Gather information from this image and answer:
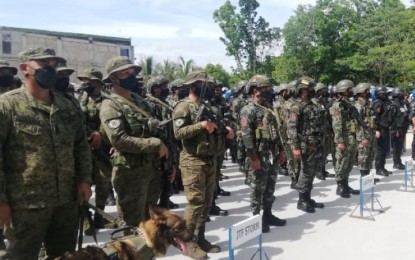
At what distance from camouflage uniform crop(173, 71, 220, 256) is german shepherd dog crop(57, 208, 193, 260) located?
1.38 m

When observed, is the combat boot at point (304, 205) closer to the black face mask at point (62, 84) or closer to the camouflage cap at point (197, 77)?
the camouflage cap at point (197, 77)

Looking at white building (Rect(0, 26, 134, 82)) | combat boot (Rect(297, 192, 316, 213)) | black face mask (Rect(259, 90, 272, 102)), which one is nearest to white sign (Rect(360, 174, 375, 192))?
combat boot (Rect(297, 192, 316, 213))

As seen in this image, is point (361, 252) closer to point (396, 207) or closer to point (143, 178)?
point (396, 207)

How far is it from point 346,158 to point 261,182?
244 cm

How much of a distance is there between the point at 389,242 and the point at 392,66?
2424cm

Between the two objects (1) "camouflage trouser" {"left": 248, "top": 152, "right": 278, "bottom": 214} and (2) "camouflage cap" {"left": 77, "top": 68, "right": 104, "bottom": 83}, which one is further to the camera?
(2) "camouflage cap" {"left": 77, "top": 68, "right": 104, "bottom": 83}

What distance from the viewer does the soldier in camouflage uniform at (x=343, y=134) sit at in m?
6.87

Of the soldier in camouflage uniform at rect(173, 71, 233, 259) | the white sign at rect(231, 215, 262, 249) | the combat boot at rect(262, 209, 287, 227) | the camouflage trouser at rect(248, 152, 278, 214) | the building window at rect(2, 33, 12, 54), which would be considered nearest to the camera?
the white sign at rect(231, 215, 262, 249)

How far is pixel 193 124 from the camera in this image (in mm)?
4297

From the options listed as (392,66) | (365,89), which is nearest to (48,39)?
(392,66)

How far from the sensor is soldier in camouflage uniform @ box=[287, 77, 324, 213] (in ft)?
19.8

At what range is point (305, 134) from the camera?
6.11m

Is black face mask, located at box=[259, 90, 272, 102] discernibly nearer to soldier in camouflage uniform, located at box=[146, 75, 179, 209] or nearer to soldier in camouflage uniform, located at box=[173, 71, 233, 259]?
soldier in camouflage uniform, located at box=[173, 71, 233, 259]

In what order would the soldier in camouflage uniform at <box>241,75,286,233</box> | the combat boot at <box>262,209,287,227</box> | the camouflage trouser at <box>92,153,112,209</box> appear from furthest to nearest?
1. the combat boot at <box>262,209,287,227</box>
2. the camouflage trouser at <box>92,153,112,209</box>
3. the soldier in camouflage uniform at <box>241,75,286,233</box>
